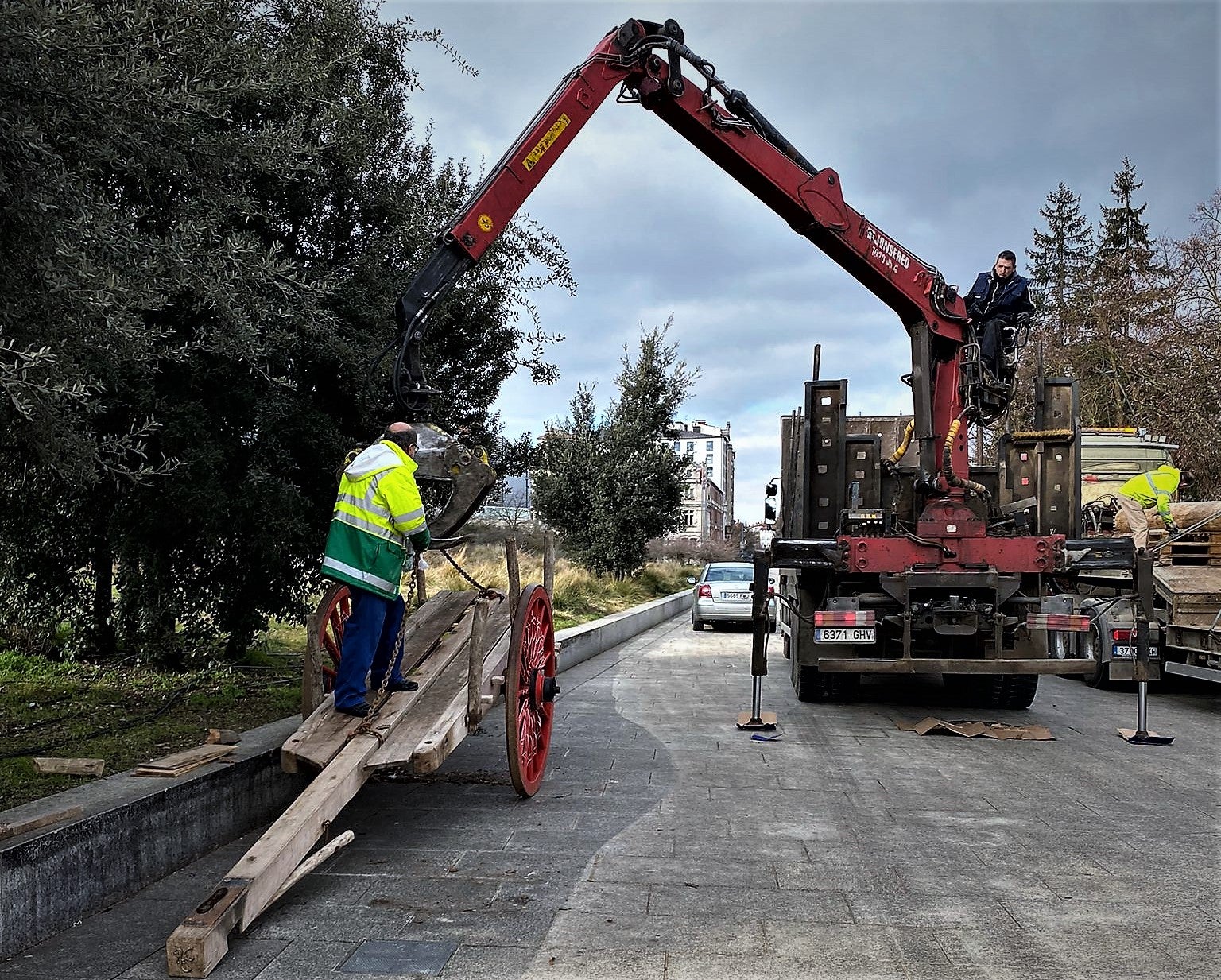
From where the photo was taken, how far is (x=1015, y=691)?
31.1 feet

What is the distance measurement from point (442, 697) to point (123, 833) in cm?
169

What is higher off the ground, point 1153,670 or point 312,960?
point 1153,670

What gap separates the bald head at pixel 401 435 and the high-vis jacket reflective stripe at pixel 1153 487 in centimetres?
878

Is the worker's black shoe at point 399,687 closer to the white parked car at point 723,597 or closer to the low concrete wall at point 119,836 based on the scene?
the low concrete wall at point 119,836

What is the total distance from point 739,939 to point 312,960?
1.54m

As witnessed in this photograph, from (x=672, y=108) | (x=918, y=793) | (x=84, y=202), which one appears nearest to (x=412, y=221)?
(x=672, y=108)

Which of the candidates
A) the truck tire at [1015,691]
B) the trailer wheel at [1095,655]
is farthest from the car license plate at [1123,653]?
the truck tire at [1015,691]

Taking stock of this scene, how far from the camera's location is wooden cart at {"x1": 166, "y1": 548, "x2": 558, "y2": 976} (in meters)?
3.29

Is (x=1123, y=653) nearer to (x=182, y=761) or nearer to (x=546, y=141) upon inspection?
(x=546, y=141)

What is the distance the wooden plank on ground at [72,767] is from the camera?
4664 mm

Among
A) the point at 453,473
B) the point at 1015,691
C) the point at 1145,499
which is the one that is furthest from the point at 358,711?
the point at 1145,499

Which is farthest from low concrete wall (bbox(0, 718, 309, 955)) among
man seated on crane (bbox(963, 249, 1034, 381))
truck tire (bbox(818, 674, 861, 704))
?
man seated on crane (bbox(963, 249, 1034, 381))

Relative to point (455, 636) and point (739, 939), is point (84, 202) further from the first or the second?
point (739, 939)

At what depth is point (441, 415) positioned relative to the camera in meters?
9.92
